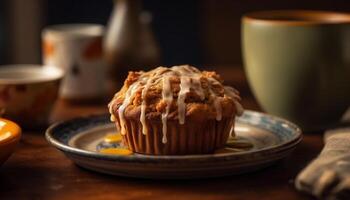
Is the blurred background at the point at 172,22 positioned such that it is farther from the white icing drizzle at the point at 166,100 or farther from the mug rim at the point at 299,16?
the white icing drizzle at the point at 166,100

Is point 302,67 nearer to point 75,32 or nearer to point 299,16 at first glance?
point 299,16

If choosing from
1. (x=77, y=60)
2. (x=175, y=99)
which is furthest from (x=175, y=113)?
(x=77, y=60)

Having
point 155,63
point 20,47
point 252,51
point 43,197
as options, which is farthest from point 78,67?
point 20,47

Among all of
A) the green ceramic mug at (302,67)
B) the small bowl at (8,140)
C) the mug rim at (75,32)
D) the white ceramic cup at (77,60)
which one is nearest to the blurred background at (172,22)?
the mug rim at (75,32)

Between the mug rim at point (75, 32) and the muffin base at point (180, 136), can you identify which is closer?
the muffin base at point (180, 136)

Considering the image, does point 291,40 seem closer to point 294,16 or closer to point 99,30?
point 294,16

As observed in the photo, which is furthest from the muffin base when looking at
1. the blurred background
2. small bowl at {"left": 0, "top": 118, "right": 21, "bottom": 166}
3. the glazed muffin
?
the blurred background

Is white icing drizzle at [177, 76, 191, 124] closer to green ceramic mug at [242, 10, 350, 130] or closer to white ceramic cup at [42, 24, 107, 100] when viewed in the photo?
green ceramic mug at [242, 10, 350, 130]
